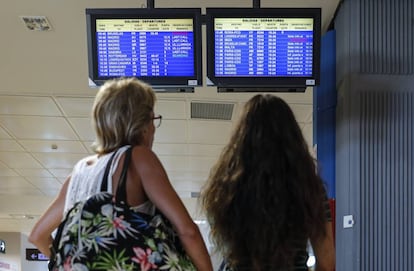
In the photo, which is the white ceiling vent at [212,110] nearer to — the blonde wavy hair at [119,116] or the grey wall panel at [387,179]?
the grey wall panel at [387,179]

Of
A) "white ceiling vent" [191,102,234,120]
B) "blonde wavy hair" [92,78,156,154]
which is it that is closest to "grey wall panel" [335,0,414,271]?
"blonde wavy hair" [92,78,156,154]

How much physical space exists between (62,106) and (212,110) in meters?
1.57

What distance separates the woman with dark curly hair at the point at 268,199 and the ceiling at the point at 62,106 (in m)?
0.26

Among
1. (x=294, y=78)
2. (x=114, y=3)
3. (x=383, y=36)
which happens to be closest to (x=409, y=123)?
(x=383, y=36)

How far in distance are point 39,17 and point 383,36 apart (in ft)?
7.62

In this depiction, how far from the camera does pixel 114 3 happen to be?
12.3ft

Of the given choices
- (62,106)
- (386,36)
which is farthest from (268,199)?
(62,106)

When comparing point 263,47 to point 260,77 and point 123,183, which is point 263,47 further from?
point 123,183

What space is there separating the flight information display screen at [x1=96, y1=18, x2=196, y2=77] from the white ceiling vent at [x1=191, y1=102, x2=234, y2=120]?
2.64 metres

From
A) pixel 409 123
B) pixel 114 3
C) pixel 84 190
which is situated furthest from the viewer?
pixel 114 3

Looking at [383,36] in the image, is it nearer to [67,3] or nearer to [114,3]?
[114,3]

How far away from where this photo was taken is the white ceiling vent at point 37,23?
394cm

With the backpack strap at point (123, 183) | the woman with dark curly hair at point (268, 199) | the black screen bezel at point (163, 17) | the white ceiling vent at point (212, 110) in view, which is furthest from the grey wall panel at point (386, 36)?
the white ceiling vent at point (212, 110)

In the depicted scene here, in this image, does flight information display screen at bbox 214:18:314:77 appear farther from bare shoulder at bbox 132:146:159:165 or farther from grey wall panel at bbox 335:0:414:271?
bare shoulder at bbox 132:146:159:165
